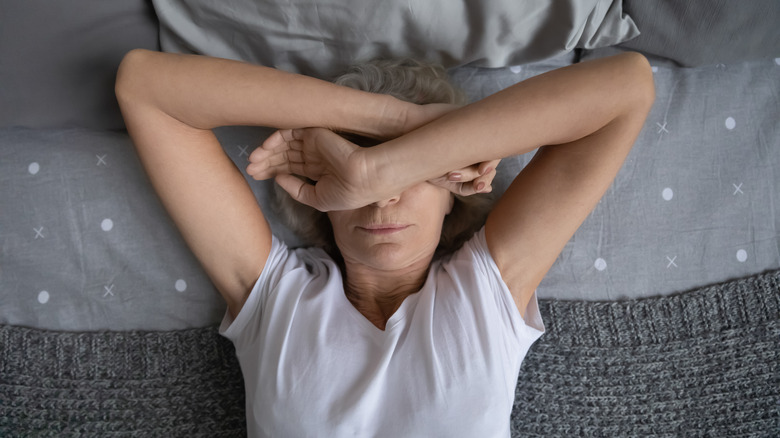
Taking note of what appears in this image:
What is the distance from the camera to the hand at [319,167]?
949 millimetres

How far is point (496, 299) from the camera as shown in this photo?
1.09 meters

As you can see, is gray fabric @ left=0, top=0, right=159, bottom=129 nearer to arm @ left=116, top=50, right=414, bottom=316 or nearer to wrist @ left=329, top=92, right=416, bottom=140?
arm @ left=116, top=50, right=414, bottom=316

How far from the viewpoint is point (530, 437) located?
3.97 feet

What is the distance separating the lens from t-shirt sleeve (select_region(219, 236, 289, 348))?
1.13 m

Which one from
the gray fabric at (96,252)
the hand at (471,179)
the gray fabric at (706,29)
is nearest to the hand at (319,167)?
the hand at (471,179)

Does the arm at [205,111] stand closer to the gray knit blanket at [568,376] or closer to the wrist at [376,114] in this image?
the wrist at [376,114]

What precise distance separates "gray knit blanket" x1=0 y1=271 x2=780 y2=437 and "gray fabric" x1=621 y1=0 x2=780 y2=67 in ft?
1.84

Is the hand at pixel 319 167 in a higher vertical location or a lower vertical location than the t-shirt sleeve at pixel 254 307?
higher

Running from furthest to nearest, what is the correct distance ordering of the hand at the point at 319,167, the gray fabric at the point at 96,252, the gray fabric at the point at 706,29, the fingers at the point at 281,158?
the gray fabric at the point at 96,252 → the gray fabric at the point at 706,29 → the fingers at the point at 281,158 → the hand at the point at 319,167

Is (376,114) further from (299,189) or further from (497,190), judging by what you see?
(497,190)

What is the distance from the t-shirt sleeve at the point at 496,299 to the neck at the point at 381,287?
134mm

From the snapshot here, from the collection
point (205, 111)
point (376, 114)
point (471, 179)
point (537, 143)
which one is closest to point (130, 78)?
point (205, 111)

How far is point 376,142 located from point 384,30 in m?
0.28

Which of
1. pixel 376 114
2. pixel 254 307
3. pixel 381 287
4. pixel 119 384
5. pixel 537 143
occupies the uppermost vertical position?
pixel 537 143
